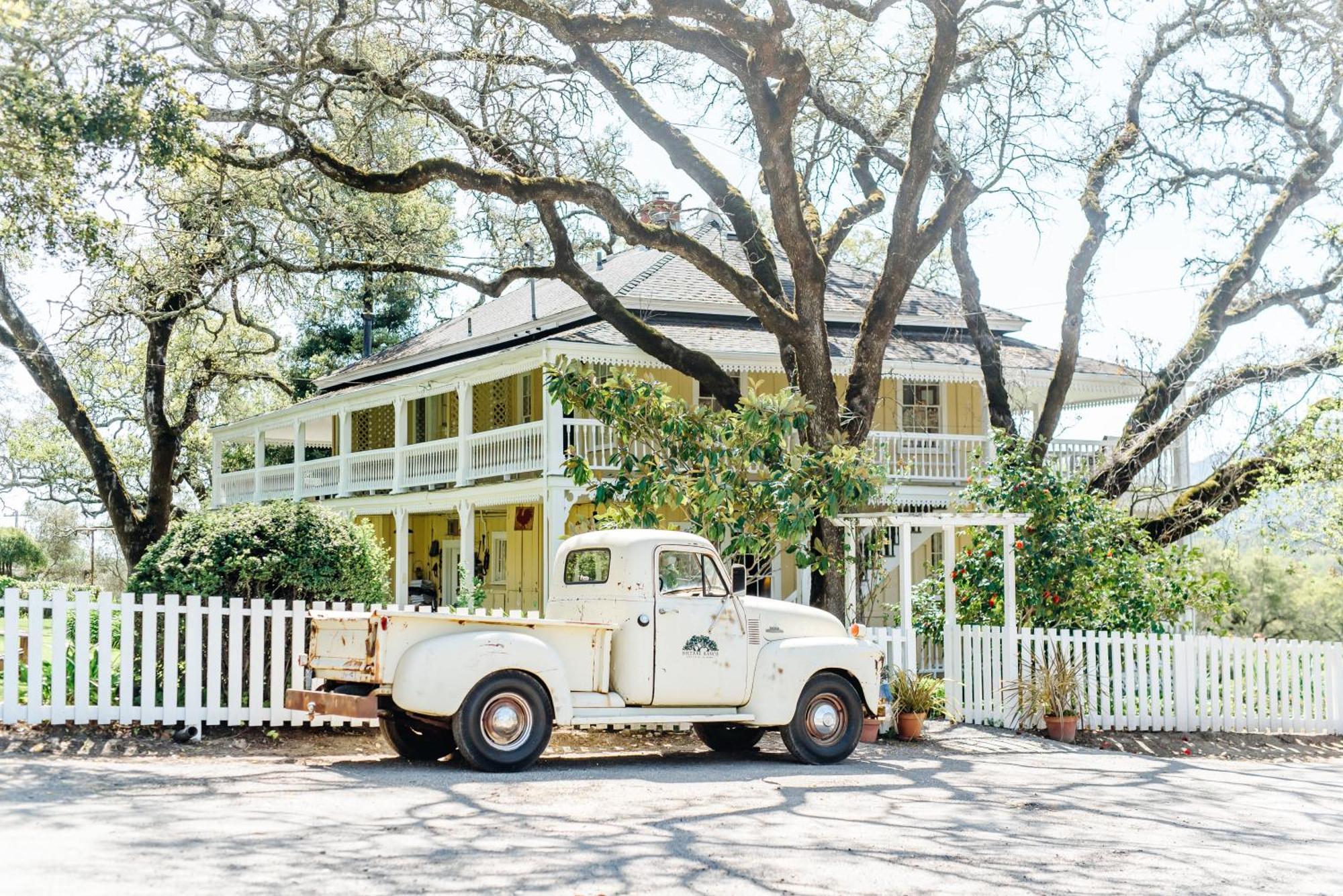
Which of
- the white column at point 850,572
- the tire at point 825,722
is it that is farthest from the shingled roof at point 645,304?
the tire at point 825,722

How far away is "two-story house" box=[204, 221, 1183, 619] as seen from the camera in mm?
23828

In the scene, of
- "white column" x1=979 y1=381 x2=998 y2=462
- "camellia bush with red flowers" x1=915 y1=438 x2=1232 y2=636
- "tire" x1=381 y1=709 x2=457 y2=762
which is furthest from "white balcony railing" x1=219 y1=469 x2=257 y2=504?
"tire" x1=381 y1=709 x2=457 y2=762

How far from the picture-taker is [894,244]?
741 inches

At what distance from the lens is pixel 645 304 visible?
1014 inches

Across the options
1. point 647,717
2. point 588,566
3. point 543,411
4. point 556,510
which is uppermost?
point 543,411

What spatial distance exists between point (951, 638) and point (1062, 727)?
1486 mm

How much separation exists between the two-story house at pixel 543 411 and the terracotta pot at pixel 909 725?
24.4 ft

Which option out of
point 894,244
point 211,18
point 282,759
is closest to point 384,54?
point 211,18

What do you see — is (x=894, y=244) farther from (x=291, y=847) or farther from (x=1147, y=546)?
(x=291, y=847)

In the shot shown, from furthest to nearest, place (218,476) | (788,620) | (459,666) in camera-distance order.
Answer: (218,476)
(788,620)
(459,666)

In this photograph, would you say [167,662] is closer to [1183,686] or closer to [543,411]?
[1183,686]

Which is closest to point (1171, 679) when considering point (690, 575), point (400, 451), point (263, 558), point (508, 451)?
point (690, 575)

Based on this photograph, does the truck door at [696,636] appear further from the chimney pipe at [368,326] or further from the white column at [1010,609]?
the chimney pipe at [368,326]

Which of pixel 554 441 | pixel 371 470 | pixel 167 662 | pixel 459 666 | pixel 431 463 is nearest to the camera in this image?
pixel 459 666
